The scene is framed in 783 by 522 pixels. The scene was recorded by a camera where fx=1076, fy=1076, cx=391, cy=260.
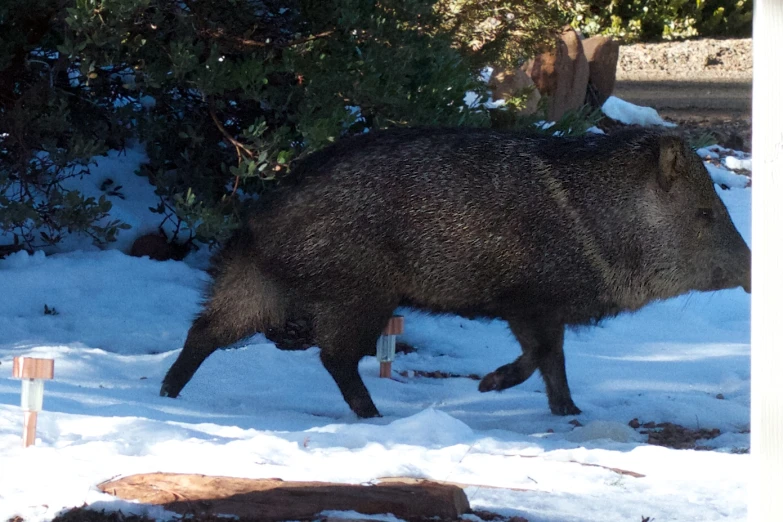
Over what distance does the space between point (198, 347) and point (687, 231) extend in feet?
7.18

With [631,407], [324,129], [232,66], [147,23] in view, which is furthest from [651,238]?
[147,23]

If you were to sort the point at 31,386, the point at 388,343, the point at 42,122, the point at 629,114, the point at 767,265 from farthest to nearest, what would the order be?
the point at 629,114
the point at 42,122
the point at 388,343
the point at 31,386
the point at 767,265

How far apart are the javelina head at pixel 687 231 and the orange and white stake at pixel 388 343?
1.15 m

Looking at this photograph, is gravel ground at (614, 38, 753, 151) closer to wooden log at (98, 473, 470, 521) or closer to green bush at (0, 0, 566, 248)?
green bush at (0, 0, 566, 248)

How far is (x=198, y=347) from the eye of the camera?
15.0ft

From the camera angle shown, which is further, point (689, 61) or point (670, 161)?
point (689, 61)

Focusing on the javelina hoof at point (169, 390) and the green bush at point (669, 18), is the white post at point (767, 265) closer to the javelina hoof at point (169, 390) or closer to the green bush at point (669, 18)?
the javelina hoof at point (169, 390)

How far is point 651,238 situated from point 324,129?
5.44 ft

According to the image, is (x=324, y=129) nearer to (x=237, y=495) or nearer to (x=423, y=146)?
(x=423, y=146)

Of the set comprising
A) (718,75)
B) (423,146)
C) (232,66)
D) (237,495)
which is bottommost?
(237,495)

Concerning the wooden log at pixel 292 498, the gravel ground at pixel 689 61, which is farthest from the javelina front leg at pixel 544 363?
the gravel ground at pixel 689 61

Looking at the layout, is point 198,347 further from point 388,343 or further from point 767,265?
point 767,265

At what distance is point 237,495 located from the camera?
245cm

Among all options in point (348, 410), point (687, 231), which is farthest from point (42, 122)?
point (687, 231)
